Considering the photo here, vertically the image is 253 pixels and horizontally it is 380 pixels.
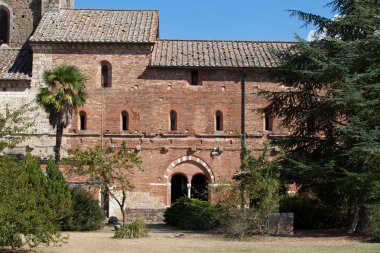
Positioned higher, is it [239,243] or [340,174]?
[340,174]

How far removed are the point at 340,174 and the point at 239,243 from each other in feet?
15.5

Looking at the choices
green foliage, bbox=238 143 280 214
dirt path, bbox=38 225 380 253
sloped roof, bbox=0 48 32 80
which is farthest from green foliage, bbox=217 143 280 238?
sloped roof, bbox=0 48 32 80

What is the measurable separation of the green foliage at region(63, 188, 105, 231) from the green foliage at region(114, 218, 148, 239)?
3.89m

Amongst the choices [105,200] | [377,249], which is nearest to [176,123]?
[105,200]

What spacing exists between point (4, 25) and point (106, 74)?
10943mm

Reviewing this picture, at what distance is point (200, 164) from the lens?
35.3 meters

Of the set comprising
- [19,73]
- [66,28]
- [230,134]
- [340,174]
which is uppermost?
[66,28]

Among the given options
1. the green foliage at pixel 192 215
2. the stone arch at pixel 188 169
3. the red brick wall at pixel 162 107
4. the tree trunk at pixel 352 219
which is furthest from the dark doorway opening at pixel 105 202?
the tree trunk at pixel 352 219

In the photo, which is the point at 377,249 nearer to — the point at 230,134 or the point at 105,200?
the point at 230,134

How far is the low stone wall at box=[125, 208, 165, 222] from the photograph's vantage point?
34.6 meters

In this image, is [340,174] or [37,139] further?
[37,139]

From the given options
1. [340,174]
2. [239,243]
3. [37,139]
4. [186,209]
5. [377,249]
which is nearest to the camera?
[377,249]

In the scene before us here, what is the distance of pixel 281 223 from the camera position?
24.5 meters

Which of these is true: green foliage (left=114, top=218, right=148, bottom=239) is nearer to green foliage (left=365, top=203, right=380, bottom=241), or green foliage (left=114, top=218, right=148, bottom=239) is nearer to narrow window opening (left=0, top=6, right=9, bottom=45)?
green foliage (left=365, top=203, right=380, bottom=241)
